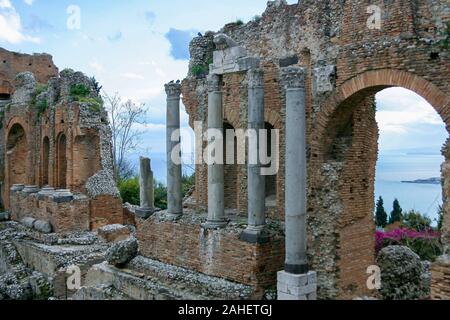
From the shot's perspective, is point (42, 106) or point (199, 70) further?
point (42, 106)

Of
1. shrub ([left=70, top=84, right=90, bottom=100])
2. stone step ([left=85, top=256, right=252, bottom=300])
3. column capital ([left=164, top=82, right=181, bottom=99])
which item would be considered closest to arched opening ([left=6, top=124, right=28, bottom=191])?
shrub ([left=70, top=84, right=90, bottom=100])

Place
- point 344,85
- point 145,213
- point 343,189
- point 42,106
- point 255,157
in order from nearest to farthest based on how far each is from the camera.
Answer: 1. point 344,85
2. point 343,189
3. point 255,157
4. point 145,213
5. point 42,106

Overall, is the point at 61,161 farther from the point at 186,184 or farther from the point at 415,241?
the point at 415,241

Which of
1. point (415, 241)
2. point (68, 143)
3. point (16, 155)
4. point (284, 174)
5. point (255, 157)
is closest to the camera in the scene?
point (255, 157)

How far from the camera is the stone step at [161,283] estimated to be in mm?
11602

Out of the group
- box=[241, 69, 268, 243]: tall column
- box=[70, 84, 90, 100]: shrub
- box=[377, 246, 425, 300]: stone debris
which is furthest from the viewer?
box=[70, 84, 90, 100]: shrub

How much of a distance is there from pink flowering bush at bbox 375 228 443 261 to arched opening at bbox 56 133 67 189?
43.8 ft

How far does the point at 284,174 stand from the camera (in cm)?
1295

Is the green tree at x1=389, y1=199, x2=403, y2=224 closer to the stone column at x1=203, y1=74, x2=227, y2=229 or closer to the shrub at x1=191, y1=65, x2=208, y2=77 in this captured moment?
the shrub at x1=191, y1=65, x2=208, y2=77

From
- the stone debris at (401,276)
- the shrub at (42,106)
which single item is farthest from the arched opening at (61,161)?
the stone debris at (401,276)

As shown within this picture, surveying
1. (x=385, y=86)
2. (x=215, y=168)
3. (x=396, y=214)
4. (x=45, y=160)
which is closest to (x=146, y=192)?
(x=215, y=168)

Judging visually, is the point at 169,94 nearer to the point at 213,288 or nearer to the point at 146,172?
the point at 146,172

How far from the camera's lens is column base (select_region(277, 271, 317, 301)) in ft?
34.2

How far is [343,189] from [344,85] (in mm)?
2307
